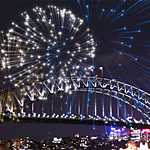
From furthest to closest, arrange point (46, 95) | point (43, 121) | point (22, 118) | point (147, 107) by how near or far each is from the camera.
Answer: point (43, 121), point (22, 118), point (147, 107), point (46, 95)

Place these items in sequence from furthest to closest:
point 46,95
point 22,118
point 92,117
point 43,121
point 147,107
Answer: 1. point 92,117
2. point 43,121
3. point 22,118
4. point 147,107
5. point 46,95

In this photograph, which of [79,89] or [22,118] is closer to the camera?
[79,89]

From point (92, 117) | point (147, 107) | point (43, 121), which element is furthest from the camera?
point (92, 117)

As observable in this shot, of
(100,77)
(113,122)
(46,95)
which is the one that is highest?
(100,77)

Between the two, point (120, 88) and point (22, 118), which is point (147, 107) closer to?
point (120, 88)

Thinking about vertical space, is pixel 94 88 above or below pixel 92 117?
above

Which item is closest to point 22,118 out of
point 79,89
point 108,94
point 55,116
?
point 55,116

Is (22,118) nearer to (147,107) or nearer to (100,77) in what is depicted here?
(100,77)

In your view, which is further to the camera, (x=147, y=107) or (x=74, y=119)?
(x=74, y=119)

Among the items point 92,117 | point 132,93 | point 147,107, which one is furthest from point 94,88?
point 92,117
